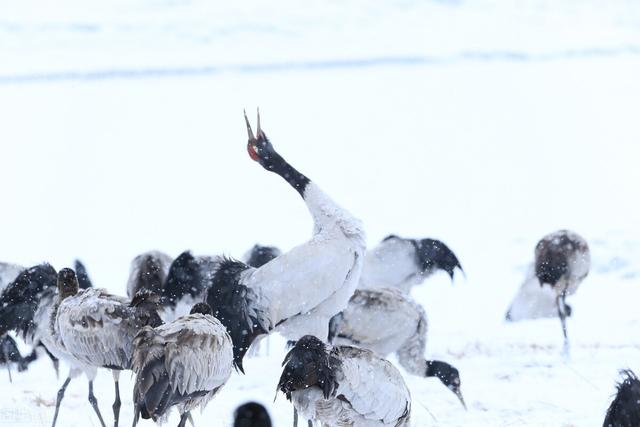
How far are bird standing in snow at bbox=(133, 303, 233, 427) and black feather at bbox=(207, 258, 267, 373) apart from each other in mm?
1121

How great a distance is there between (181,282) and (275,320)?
173cm

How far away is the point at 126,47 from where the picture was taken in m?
37.2

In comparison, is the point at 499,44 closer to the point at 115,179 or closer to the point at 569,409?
the point at 115,179

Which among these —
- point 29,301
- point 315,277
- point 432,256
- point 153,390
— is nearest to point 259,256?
point 432,256

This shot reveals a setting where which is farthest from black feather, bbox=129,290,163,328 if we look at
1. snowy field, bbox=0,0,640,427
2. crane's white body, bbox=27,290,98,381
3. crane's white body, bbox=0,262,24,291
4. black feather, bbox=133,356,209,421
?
crane's white body, bbox=0,262,24,291

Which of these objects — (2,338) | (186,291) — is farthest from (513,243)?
(2,338)

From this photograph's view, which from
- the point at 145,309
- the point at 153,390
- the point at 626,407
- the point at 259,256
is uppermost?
the point at 145,309

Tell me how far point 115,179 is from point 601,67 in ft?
60.0

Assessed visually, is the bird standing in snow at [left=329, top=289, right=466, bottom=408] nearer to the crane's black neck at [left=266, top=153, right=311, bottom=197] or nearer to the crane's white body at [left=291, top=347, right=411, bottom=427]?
the crane's black neck at [left=266, top=153, right=311, bottom=197]

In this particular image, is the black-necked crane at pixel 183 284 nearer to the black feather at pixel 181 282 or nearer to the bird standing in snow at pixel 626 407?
the black feather at pixel 181 282

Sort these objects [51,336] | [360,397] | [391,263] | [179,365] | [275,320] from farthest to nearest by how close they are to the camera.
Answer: [391,263], [275,320], [51,336], [360,397], [179,365]

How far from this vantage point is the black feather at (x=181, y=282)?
8.30 meters

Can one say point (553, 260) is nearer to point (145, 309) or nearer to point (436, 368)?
point (436, 368)

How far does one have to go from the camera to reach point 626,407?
16.4 feet
